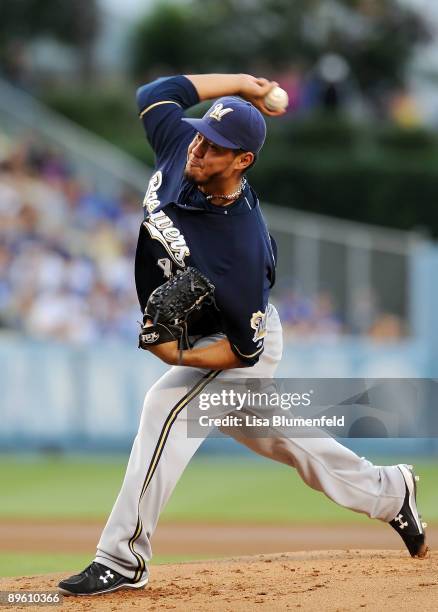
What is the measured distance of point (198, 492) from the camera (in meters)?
10.2

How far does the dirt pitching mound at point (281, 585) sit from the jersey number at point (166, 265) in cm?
129

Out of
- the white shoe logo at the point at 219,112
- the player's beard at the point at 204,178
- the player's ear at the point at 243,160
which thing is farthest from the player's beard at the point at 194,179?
the white shoe logo at the point at 219,112

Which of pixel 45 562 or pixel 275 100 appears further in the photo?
pixel 45 562

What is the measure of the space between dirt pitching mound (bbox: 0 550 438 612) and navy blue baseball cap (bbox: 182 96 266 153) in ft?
5.80

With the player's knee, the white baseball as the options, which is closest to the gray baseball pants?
the player's knee

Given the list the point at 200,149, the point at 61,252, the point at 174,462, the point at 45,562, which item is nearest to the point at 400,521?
the point at 174,462

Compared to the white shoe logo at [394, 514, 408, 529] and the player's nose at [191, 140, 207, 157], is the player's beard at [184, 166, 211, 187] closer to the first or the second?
the player's nose at [191, 140, 207, 157]

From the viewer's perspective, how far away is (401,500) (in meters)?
5.42

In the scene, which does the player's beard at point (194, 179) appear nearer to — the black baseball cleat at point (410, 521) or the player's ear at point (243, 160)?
the player's ear at point (243, 160)

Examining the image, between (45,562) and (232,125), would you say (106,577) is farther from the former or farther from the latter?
(45,562)

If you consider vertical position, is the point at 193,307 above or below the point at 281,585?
above

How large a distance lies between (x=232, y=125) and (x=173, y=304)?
0.74 metres

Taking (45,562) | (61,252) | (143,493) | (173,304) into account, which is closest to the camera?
(173,304)

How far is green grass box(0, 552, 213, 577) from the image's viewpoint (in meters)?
6.41
